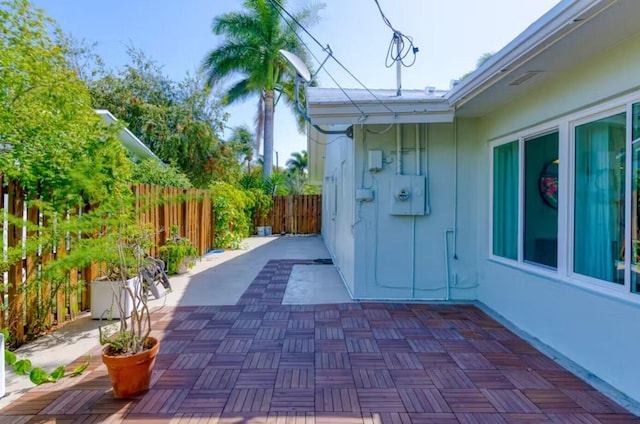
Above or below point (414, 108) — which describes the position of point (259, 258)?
below

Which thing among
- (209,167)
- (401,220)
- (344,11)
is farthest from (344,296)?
(209,167)

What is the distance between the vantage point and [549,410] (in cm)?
250

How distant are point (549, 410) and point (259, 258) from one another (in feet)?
24.7

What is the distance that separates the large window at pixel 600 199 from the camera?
9.66 ft

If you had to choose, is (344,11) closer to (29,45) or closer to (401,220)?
(401,220)

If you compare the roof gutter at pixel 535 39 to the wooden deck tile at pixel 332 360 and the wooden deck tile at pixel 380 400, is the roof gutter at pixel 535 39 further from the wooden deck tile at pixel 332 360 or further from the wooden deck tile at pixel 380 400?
the wooden deck tile at pixel 332 360

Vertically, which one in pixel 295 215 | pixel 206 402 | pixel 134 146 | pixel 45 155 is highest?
pixel 134 146

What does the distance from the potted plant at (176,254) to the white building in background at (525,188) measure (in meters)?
3.26

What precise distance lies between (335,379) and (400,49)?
4704 mm

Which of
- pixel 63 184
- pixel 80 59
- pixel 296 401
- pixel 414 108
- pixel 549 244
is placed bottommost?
pixel 296 401

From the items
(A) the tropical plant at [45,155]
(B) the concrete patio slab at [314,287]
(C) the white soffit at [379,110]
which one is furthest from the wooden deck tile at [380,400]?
(C) the white soffit at [379,110]

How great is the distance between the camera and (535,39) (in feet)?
9.09

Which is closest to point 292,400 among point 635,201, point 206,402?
point 206,402

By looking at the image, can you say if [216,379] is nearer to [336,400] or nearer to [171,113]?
[336,400]
